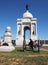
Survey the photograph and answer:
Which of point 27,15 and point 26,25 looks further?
point 26,25

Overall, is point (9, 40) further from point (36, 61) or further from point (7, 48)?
point (36, 61)

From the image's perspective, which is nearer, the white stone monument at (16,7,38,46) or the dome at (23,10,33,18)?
the white stone monument at (16,7,38,46)

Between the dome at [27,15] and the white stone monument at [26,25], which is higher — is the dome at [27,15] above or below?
above

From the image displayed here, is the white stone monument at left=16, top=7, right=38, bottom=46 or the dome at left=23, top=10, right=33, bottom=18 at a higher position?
the dome at left=23, top=10, right=33, bottom=18

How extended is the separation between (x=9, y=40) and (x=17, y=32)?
16.1 meters

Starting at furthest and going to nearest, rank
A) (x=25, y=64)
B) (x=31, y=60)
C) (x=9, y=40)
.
Result: (x=9, y=40), (x=31, y=60), (x=25, y=64)

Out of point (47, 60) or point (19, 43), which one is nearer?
point (47, 60)

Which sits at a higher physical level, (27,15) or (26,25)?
(27,15)

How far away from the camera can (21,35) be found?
5834cm

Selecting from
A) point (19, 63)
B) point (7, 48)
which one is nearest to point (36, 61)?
point (19, 63)

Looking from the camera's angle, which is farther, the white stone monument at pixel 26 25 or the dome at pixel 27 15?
the dome at pixel 27 15

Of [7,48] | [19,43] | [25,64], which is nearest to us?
[25,64]

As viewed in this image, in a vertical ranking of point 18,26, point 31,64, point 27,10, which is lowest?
point 31,64

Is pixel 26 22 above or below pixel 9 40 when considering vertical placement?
above
